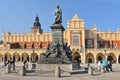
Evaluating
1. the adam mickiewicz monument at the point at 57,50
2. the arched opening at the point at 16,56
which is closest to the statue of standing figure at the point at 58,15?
the adam mickiewicz monument at the point at 57,50

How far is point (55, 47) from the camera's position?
98.6 feet

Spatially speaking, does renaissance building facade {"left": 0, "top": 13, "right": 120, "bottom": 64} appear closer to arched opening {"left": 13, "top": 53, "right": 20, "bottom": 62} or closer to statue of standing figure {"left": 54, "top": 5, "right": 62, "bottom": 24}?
arched opening {"left": 13, "top": 53, "right": 20, "bottom": 62}

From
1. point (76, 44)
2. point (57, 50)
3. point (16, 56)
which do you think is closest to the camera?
point (57, 50)

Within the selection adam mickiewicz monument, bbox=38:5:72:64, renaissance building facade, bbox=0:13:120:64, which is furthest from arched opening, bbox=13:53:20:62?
adam mickiewicz monument, bbox=38:5:72:64

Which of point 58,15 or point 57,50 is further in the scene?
point 58,15

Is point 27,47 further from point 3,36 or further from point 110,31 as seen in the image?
point 110,31

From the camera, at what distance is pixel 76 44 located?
254ft

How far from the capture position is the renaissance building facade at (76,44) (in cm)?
7606

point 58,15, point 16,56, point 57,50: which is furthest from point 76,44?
point 57,50

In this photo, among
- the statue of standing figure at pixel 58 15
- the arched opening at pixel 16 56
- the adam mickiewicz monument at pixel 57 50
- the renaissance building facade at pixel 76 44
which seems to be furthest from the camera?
the arched opening at pixel 16 56

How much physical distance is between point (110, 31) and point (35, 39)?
86.1 feet

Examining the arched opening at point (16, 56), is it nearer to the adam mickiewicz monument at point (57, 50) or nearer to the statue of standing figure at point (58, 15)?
the statue of standing figure at point (58, 15)

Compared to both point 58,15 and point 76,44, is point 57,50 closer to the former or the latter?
point 58,15

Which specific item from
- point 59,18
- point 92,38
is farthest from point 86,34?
point 59,18
